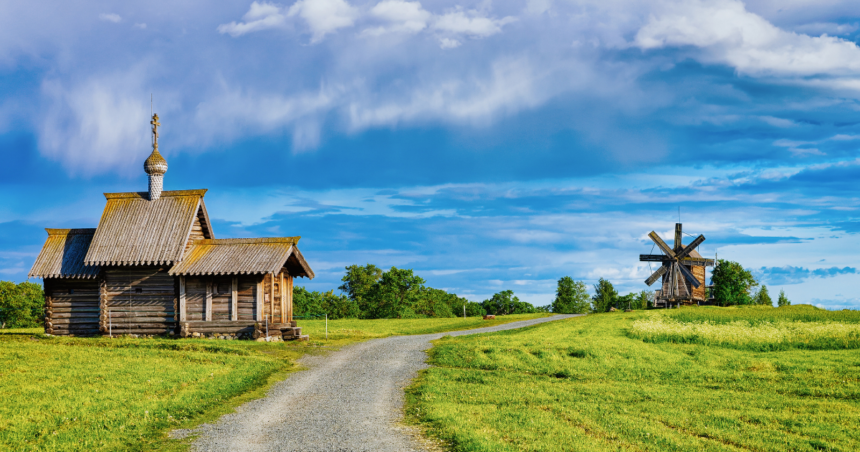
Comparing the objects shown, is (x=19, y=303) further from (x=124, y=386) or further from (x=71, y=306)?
(x=124, y=386)

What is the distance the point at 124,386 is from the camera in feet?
65.1

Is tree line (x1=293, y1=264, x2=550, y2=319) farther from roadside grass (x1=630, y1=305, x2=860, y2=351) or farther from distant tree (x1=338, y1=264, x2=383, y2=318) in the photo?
roadside grass (x1=630, y1=305, x2=860, y2=351)

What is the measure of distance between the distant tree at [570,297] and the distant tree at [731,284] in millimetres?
22519

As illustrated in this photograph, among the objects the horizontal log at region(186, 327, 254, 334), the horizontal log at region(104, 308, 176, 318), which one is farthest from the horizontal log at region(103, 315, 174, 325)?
the horizontal log at region(186, 327, 254, 334)

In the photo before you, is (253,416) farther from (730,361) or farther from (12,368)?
(730,361)

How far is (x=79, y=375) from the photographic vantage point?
2159cm

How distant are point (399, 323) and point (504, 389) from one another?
120ft

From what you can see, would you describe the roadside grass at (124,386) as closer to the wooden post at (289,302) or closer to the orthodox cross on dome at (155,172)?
the wooden post at (289,302)

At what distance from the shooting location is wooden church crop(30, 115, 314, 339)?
3553 centimetres

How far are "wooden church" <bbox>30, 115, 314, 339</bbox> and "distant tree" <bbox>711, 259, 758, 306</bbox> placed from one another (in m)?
58.3

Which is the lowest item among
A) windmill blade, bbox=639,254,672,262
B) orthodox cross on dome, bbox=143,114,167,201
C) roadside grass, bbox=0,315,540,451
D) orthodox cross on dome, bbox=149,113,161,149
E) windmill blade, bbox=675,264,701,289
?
roadside grass, bbox=0,315,540,451

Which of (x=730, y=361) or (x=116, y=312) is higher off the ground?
(x=116, y=312)

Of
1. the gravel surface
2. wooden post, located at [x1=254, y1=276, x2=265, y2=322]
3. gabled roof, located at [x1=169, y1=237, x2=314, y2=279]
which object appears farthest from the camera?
wooden post, located at [x1=254, y1=276, x2=265, y2=322]

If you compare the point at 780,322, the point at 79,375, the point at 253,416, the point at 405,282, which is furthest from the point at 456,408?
the point at 405,282
